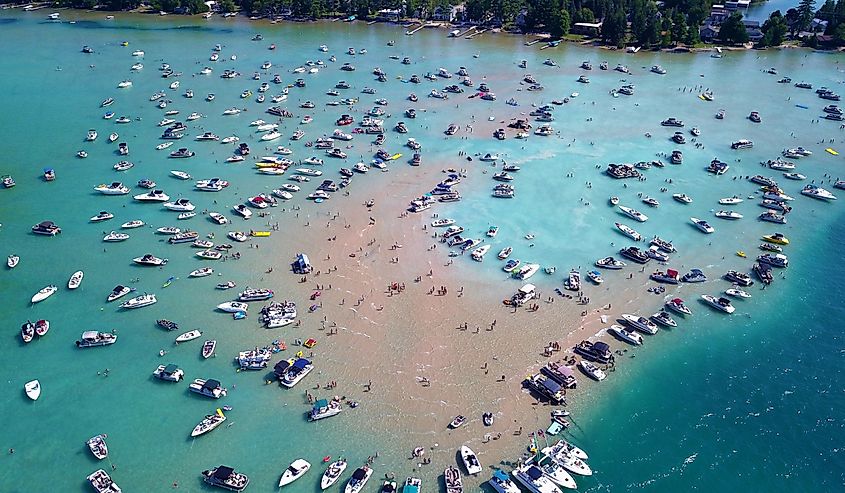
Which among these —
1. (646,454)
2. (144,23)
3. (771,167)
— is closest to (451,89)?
(771,167)

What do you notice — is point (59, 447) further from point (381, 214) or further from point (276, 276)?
A: point (381, 214)

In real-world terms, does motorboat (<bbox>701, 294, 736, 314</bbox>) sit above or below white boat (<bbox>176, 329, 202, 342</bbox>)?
above

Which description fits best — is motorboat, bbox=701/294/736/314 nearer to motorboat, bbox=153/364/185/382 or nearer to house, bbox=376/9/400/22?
motorboat, bbox=153/364/185/382

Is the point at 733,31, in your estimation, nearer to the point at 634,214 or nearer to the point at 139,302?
the point at 634,214

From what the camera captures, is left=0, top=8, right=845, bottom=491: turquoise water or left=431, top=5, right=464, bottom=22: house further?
left=431, top=5, right=464, bottom=22: house

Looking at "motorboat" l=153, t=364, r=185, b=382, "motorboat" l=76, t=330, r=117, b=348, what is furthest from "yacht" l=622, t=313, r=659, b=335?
"motorboat" l=76, t=330, r=117, b=348

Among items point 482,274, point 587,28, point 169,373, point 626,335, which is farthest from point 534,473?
point 587,28

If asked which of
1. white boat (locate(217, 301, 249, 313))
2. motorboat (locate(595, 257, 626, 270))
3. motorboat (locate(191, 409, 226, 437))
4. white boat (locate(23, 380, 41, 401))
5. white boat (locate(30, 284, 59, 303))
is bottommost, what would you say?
motorboat (locate(191, 409, 226, 437))
